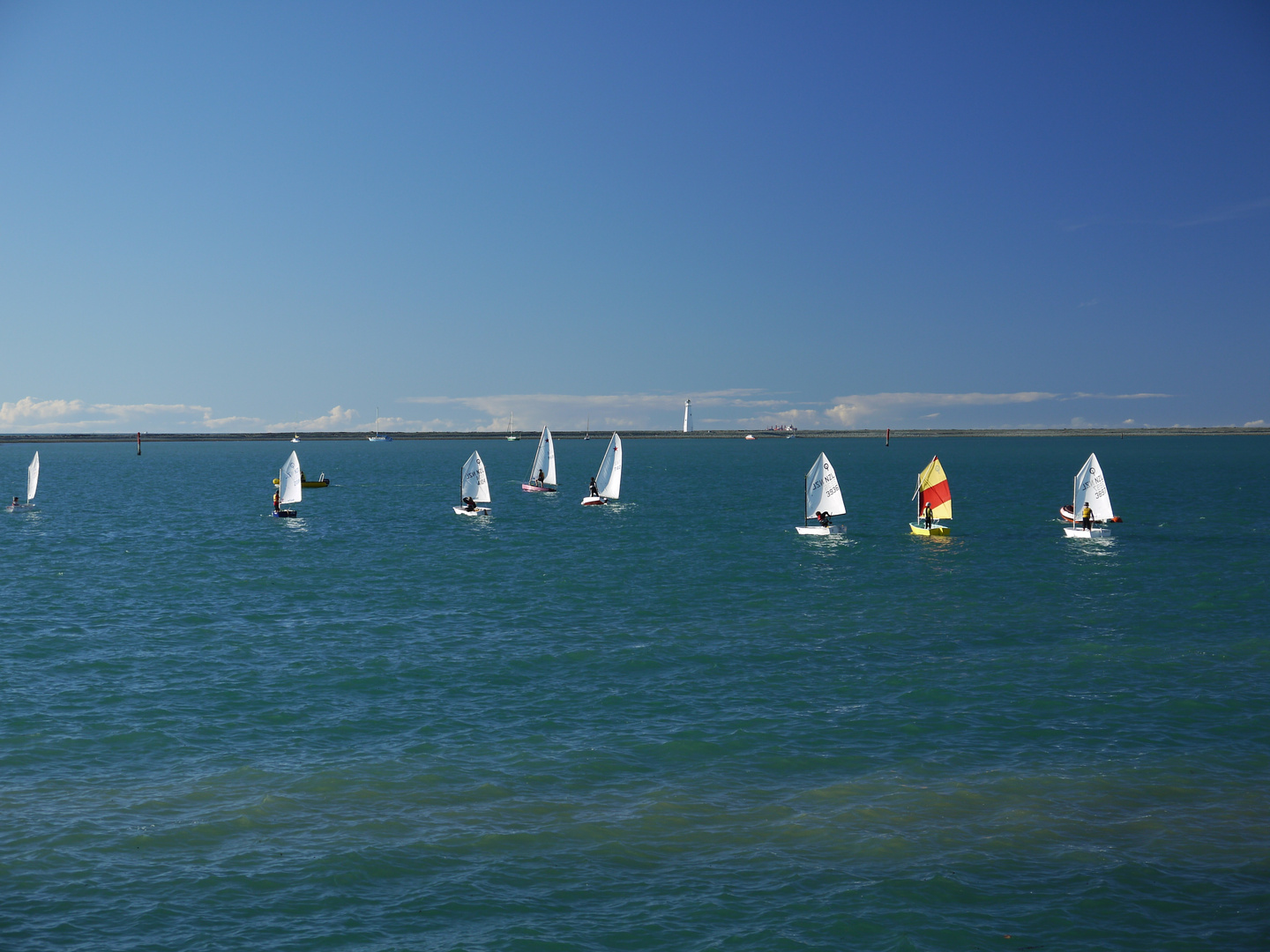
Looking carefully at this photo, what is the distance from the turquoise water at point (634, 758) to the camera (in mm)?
18266

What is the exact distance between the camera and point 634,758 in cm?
2598

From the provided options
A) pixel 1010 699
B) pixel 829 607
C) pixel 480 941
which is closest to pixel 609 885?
pixel 480 941

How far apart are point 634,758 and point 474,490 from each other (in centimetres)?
6664

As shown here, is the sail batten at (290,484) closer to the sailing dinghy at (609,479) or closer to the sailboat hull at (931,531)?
the sailing dinghy at (609,479)

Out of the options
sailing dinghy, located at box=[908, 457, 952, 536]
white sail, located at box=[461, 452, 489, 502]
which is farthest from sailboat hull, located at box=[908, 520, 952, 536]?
white sail, located at box=[461, 452, 489, 502]

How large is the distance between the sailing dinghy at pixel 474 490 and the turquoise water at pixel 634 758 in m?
30.9

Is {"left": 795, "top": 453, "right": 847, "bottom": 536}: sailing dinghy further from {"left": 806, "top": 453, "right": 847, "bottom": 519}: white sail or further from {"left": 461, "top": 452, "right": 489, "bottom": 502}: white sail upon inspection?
{"left": 461, "top": 452, "right": 489, "bottom": 502}: white sail

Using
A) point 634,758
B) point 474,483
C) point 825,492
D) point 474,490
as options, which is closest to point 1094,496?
point 825,492

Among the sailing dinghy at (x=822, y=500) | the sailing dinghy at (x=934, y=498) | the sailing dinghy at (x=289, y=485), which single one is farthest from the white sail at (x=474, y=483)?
the sailing dinghy at (x=934, y=498)

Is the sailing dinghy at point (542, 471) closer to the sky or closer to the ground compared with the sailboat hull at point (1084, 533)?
closer to the sky

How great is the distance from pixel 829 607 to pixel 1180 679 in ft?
54.3

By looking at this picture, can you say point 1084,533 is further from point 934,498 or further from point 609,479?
point 609,479

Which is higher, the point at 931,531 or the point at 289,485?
the point at 289,485

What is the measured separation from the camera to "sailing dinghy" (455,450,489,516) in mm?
89125
